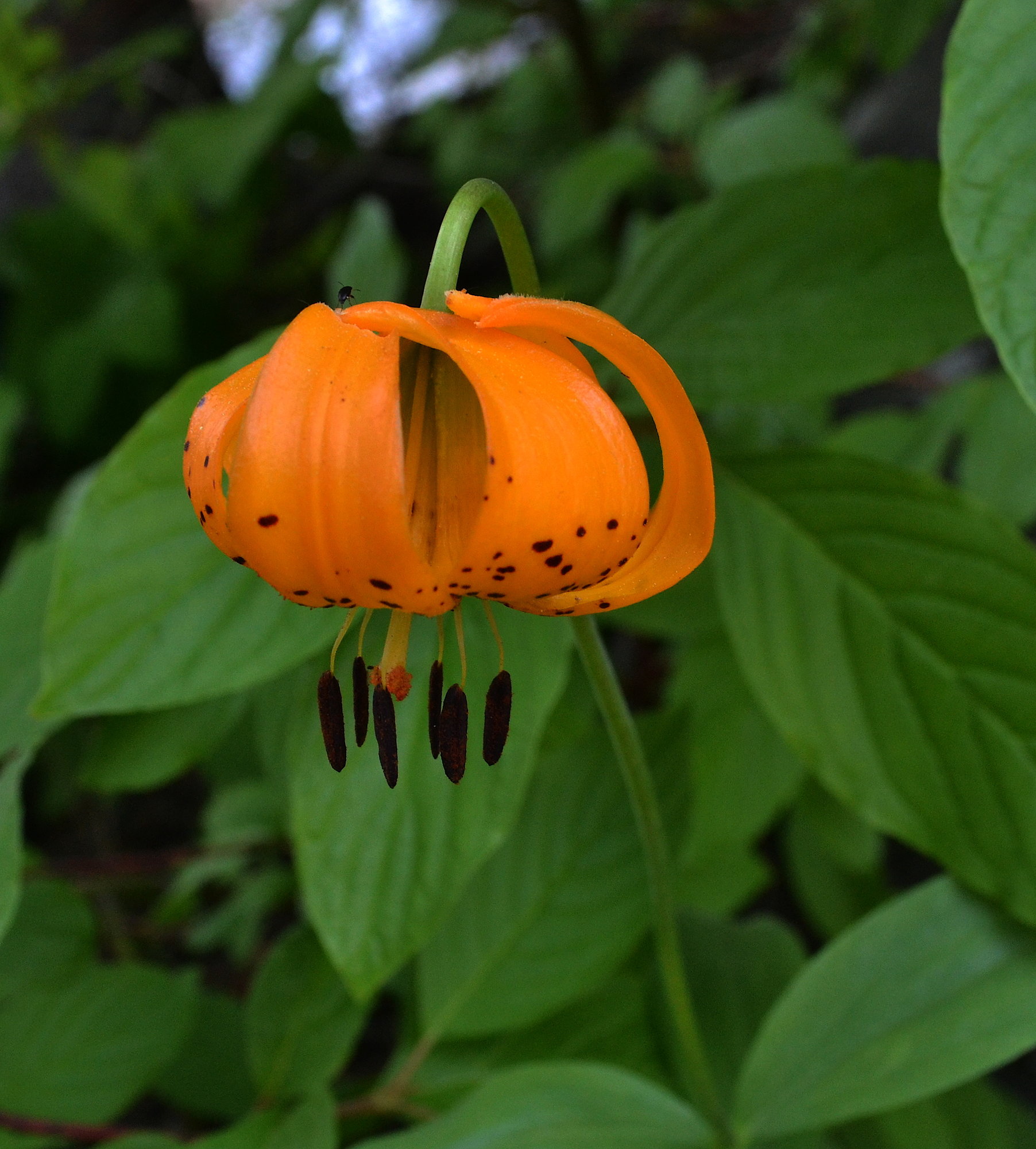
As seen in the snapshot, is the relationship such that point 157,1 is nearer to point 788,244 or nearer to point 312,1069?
point 788,244

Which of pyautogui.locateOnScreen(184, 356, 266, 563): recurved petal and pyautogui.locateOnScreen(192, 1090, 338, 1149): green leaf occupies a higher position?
pyautogui.locateOnScreen(184, 356, 266, 563): recurved petal

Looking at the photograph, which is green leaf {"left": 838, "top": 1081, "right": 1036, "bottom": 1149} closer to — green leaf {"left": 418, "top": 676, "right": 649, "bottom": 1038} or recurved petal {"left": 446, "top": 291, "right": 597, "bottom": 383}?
green leaf {"left": 418, "top": 676, "right": 649, "bottom": 1038}

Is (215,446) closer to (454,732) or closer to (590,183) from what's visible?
(454,732)


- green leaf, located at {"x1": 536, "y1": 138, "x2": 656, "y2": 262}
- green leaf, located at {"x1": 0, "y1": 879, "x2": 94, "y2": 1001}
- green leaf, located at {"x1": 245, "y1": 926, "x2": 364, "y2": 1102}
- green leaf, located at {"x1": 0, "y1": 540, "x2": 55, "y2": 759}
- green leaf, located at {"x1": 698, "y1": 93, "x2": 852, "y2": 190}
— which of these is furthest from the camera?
green leaf, located at {"x1": 536, "y1": 138, "x2": 656, "y2": 262}

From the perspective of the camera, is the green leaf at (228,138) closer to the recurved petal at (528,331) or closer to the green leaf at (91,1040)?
the green leaf at (91,1040)

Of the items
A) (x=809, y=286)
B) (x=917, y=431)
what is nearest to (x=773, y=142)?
(x=917, y=431)

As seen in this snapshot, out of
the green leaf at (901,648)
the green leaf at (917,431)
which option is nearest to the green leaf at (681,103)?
the green leaf at (917,431)

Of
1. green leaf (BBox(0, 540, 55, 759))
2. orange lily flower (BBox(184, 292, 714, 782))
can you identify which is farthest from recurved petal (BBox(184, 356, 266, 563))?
green leaf (BBox(0, 540, 55, 759))
